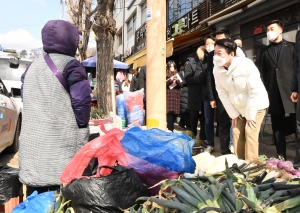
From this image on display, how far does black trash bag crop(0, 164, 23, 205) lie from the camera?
9.57ft

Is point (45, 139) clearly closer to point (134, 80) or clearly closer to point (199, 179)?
point (199, 179)

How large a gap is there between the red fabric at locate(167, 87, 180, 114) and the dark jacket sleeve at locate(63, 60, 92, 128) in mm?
4475

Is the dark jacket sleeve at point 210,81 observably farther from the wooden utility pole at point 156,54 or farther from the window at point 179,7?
the window at point 179,7

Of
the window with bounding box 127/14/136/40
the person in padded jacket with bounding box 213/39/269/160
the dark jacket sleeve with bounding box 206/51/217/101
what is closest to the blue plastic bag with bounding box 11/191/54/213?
the person in padded jacket with bounding box 213/39/269/160

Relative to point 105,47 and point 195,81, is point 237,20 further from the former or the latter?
point 195,81

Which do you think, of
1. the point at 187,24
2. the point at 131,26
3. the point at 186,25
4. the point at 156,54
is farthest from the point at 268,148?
the point at 131,26

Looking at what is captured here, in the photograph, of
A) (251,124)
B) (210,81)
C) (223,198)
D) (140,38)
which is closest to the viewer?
(223,198)

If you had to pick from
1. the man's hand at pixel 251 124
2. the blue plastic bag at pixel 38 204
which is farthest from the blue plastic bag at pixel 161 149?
the man's hand at pixel 251 124

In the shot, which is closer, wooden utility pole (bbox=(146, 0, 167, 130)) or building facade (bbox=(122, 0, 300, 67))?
wooden utility pole (bbox=(146, 0, 167, 130))

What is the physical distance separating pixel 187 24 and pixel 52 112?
1196 centimetres

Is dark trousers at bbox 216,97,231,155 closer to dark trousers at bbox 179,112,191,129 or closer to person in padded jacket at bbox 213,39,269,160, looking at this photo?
person in padded jacket at bbox 213,39,269,160

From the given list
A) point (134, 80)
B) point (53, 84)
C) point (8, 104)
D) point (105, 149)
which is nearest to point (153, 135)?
point (105, 149)

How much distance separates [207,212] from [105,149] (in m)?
0.99

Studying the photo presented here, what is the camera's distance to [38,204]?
2.33 m
